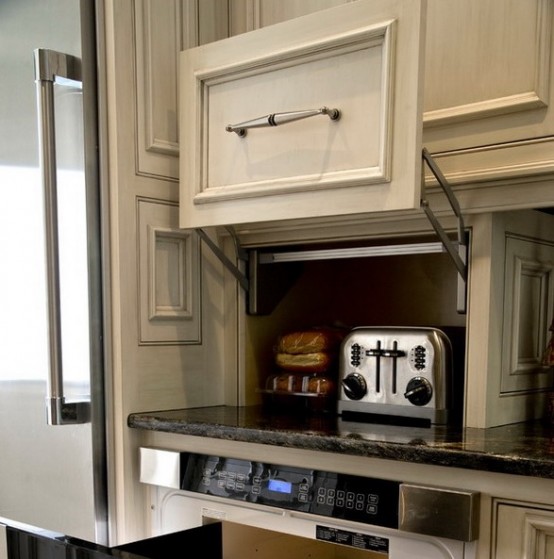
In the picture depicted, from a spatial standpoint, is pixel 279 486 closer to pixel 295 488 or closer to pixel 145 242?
pixel 295 488

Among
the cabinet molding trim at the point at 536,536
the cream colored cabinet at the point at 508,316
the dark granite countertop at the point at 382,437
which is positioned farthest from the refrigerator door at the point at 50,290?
the cabinet molding trim at the point at 536,536

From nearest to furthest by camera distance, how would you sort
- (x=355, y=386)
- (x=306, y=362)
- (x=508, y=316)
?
(x=508, y=316), (x=355, y=386), (x=306, y=362)

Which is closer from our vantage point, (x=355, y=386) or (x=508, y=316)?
(x=508, y=316)

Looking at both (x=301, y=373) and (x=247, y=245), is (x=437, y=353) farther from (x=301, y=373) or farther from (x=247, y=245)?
(x=247, y=245)

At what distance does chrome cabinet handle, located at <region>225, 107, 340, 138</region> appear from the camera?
120cm

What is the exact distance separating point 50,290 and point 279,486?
0.58m

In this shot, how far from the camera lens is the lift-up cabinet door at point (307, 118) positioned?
113 cm

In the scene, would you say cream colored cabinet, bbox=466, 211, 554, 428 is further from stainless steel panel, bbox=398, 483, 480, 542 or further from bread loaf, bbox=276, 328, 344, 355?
bread loaf, bbox=276, 328, 344, 355

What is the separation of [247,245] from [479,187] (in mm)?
580

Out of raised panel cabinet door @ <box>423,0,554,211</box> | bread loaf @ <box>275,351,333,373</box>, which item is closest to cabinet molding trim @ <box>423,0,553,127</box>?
raised panel cabinet door @ <box>423,0,554,211</box>

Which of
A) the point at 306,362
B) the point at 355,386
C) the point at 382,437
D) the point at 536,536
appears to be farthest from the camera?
the point at 306,362

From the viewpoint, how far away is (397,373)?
140 centimetres

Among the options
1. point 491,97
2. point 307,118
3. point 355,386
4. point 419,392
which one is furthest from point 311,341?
point 491,97

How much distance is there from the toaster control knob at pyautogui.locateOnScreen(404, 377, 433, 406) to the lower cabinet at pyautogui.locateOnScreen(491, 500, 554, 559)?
35cm
